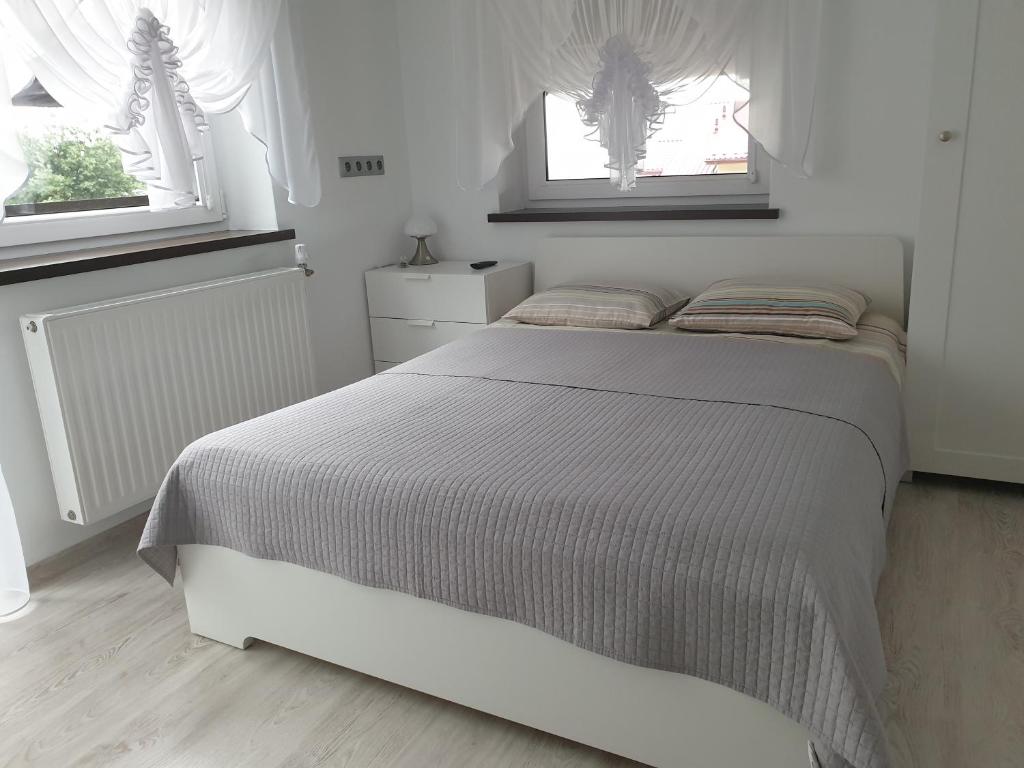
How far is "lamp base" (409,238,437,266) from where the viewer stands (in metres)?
3.57

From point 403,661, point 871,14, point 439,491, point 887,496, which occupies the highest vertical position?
point 871,14

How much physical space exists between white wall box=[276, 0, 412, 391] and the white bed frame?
1.52 m

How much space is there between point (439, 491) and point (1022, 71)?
1.94 meters

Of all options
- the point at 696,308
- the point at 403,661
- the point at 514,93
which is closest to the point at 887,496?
the point at 696,308

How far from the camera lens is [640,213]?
10.6ft

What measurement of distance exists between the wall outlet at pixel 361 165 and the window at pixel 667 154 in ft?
2.16

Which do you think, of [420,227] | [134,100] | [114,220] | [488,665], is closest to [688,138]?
[420,227]

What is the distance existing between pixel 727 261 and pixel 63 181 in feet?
7.39

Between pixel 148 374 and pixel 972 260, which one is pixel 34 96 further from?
pixel 972 260

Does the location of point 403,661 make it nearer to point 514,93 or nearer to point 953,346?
point 953,346

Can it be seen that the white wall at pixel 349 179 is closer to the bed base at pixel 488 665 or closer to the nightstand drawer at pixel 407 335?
the nightstand drawer at pixel 407 335

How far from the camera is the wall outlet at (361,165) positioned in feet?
11.0

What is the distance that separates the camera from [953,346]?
249 cm

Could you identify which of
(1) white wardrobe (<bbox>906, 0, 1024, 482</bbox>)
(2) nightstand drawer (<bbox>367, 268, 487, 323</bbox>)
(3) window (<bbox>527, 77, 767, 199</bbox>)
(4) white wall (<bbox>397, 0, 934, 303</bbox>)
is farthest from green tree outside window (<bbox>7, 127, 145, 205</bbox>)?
(1) white wardrobe (<bbox>906, 0, 1024, 482</bbox>)
